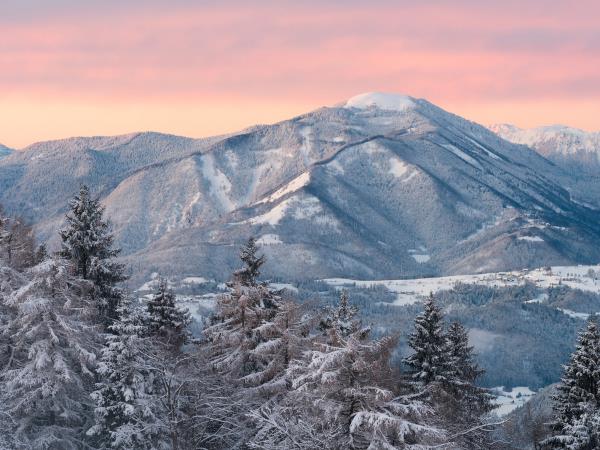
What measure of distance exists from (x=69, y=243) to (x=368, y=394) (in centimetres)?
2668

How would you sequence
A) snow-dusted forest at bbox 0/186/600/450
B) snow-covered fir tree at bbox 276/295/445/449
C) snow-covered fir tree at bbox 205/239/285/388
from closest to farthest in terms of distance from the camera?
snow-covered fir tree at bbox 276/295/445/449 < snow-dusted forest at bbox 0/186/600/450 < snow-covered fir tree at bbox 205/239/285/388

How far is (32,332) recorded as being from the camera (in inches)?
1475

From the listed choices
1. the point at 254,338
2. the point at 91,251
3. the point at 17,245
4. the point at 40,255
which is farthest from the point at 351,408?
the point at 40,255

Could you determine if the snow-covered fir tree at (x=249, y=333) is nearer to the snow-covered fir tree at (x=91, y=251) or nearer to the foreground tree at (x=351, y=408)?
the foreground tree at (x=351, y=408)

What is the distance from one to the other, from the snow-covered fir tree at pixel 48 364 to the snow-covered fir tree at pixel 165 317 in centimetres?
858

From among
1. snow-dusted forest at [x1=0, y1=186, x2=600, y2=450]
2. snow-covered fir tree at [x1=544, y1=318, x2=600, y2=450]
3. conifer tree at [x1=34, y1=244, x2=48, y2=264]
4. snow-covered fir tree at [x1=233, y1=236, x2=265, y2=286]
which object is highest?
conifer tree at [x1=34, y1=244, x2=48, y2=264]

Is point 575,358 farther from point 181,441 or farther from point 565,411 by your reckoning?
point 181,441

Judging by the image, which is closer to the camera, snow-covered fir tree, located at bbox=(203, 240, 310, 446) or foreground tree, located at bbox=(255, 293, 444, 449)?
foreground tree, located at bbox=(255, 293, 444, 449)

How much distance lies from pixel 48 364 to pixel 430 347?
71.0 ft

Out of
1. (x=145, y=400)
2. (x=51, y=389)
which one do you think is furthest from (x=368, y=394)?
(x=51, y=389)

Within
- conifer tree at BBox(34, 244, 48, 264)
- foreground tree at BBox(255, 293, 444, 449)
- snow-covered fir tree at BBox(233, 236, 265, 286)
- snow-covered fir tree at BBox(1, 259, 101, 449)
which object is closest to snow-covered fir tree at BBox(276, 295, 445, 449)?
foreground tree at BBox(255, 293, 444, 449)

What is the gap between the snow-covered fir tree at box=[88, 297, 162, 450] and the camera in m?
37.5

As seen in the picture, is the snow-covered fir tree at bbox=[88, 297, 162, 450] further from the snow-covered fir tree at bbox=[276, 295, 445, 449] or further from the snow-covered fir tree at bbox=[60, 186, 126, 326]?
the snow-covered fir tree at bbox=[276, 295, 445, 449]

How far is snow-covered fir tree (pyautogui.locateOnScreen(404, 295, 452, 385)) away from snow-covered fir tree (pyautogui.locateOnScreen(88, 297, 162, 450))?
1630cm
